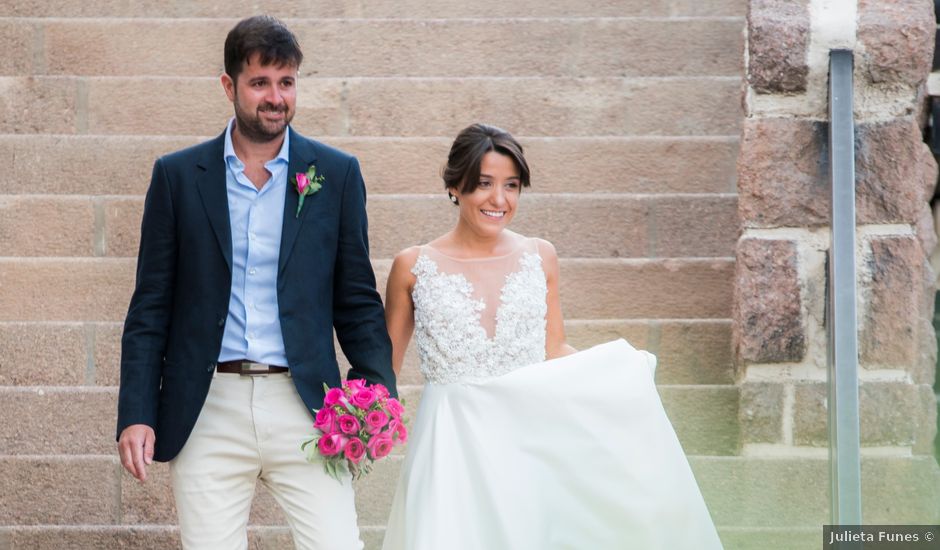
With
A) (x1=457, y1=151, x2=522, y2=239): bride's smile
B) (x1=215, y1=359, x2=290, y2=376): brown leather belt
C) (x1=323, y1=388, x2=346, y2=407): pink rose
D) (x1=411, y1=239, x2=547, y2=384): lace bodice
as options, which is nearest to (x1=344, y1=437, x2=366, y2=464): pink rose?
(x1=323, y1=388, x2=346, y2=407): pink rose

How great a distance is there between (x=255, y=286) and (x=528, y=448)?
0.96 meters

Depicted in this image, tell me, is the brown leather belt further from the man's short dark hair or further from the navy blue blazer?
the man's short dark hair

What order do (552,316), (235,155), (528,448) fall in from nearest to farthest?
1. (235,155)
2. (528,448)
3. (552,316)

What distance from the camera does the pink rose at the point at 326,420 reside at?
11.7 feet

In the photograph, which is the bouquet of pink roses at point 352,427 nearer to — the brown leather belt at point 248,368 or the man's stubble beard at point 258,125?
the brown leather belt at point 248,368

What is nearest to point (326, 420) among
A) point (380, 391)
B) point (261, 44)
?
point (380, 391)

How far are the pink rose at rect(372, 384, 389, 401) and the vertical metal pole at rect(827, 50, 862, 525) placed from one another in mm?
1373

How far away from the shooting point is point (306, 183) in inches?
147

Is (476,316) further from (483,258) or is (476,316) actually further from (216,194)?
(216,194)

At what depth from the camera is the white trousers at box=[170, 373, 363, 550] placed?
364cm

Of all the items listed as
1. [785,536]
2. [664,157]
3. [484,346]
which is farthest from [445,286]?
[664,157]

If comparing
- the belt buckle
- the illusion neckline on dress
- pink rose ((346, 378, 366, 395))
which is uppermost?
the illusion neckline on dress

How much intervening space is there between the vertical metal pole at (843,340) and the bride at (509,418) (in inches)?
16.9

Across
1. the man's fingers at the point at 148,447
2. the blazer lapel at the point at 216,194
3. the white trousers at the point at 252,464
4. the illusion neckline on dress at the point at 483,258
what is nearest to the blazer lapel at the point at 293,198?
the blazer lapel at the point at 216,194
